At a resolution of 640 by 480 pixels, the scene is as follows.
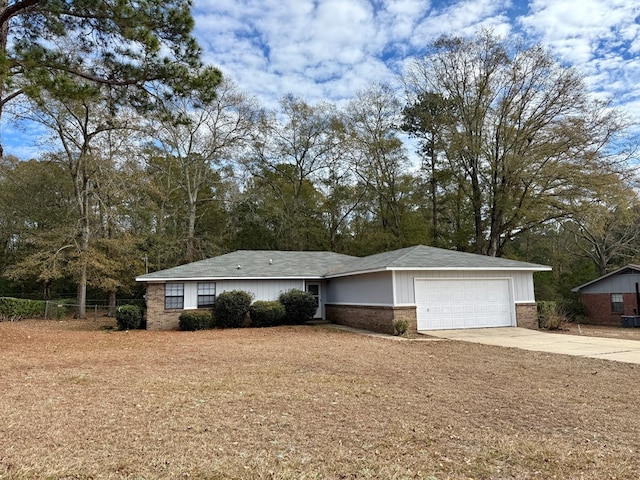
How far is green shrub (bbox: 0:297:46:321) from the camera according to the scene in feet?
73.7

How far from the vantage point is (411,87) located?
2995 centimetres

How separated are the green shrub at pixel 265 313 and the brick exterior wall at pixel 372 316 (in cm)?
257

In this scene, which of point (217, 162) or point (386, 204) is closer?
point (217, 162)

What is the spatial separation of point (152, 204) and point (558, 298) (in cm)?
2525

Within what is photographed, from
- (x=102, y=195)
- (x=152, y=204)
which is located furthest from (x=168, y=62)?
(x=152, y=204)

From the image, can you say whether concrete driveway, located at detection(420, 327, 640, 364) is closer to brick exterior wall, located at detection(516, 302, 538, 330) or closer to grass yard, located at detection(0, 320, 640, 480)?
brick exterior wall, located at detection(516, 302, 538, 330)

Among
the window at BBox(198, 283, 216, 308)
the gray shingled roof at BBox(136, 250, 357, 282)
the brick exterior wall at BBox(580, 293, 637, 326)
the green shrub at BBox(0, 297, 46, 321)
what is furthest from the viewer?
the brick exterior wall at BBox(580, 293, 637, 326)

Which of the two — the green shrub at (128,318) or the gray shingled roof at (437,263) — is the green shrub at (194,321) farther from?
the gray shingled roof at (437,263)

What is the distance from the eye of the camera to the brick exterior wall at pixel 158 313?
18.4 meters

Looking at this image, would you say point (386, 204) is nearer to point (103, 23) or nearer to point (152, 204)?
point (152, 204)

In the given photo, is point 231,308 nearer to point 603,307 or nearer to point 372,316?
point 372,316

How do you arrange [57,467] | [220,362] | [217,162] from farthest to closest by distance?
[217,162], [220,362], [57,467]

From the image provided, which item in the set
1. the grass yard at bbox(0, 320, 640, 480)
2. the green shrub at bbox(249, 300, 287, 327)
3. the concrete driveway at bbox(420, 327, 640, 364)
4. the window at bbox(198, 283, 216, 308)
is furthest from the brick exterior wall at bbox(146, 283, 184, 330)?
the concrete driveway at bbox(420, 327, 640, 364)

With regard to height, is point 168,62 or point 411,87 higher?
point 411,87
